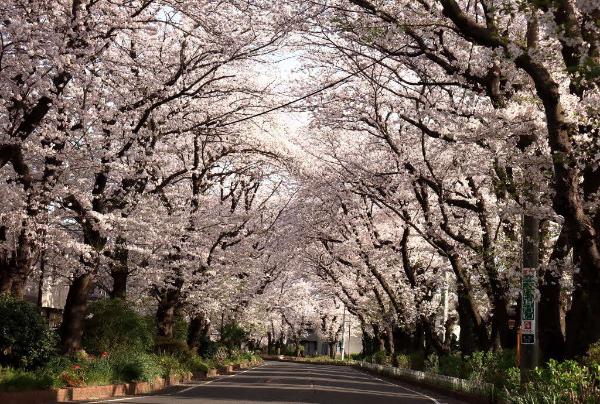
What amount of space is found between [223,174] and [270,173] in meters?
6.36

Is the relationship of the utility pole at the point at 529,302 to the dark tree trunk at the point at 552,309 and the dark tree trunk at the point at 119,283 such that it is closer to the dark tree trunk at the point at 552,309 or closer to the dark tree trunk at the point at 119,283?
the dark tree trunk at the point at 552,309

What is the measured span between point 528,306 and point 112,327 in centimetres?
1431

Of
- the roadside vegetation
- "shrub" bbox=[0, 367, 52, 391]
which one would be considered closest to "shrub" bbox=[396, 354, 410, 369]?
the roadside vegetation

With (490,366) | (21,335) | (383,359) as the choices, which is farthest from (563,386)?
(383,359)

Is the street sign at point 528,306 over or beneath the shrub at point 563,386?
over

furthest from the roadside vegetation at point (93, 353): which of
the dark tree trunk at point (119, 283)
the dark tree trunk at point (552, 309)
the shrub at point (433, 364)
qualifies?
the dark tree trunk at point (552, 309)

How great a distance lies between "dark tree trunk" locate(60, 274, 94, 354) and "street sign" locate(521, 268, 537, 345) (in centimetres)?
1228

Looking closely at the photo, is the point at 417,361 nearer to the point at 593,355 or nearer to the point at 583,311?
the point at 583,311

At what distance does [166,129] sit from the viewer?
24.5 meters

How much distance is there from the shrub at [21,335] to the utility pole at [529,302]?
10148 mm

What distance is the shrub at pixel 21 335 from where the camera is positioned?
1558 cm

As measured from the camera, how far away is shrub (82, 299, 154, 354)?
2438cm

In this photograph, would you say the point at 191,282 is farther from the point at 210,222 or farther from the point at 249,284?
the point at 249,284

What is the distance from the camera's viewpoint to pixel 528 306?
15.8m
